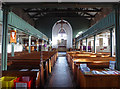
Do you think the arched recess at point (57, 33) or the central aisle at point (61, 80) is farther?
the arched recess at point (57, 33)

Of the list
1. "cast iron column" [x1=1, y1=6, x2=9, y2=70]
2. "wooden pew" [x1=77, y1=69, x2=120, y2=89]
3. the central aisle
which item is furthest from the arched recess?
"wooden pew" [x1=77, y1=69, x2=120, y2=89]

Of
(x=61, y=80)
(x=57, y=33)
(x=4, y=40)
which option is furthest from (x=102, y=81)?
(x=57, y=33)

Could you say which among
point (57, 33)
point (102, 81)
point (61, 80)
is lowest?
point (61, 80)

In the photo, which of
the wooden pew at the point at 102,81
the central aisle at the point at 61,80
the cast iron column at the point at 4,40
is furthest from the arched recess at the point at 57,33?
the wooden pew at the point at 102,81

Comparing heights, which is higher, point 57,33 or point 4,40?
point 57,33

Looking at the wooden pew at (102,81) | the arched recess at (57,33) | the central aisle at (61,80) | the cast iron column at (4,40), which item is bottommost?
the central aisle at (61,80)

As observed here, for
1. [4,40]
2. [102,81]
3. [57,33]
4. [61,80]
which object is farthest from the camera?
[57,33]

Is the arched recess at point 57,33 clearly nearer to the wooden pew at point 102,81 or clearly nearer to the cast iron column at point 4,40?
the cast iron column at point 4,40

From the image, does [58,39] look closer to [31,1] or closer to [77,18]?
[77,18]

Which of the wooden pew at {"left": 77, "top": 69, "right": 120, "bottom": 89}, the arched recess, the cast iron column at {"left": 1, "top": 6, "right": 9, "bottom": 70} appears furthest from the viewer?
the arched recess

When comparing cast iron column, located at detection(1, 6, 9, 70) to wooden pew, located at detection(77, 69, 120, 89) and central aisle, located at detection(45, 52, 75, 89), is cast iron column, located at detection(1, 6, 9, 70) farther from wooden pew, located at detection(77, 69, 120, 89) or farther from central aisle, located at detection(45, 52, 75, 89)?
wooden pew, located at detection(77, 69, 120, 89)

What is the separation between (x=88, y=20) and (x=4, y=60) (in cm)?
1826

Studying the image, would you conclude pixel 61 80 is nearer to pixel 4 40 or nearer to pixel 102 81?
pixel 102 81

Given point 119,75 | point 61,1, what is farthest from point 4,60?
point 119,75
